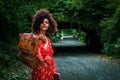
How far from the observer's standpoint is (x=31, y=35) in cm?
473

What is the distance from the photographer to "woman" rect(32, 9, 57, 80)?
4.72 m

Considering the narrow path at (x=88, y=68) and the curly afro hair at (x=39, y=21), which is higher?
the curly afro hair at (x=39, y=21)

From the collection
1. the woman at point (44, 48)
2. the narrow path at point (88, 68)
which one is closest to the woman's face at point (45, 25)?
the woman at point (44, 48)

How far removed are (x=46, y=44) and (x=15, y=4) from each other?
8.42 meters

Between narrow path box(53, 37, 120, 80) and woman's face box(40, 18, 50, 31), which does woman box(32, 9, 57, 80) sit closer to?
woman's face box(40, 18, 50, 31)

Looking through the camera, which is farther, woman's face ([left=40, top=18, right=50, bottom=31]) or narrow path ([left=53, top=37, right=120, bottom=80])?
narrow path ([left=53, top=37, right=120, bottom=80])

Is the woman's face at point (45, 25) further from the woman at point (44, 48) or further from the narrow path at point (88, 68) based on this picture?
the narrow path at point (88, 68)

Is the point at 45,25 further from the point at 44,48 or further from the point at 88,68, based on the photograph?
the point at 88,68

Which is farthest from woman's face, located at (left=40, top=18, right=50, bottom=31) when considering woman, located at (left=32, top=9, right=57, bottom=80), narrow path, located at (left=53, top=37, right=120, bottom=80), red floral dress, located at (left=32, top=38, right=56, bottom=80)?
narrow path, located at (left=53, top=37, right=120, bottom=80)

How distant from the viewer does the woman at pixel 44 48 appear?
472cm

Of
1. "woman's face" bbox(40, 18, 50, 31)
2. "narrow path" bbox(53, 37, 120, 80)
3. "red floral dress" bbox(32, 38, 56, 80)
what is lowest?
"narrow path" bbox(53, 37, 120, 80)

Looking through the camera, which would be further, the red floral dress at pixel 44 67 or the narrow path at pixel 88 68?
the narrow path at pixel 88 68

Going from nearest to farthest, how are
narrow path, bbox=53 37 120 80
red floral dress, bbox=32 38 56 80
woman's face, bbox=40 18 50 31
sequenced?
red floral dress, bbox=32 38 56 80
woman's face, bbox=40 18 50 31
narrow path, bbox=53 37 120 80

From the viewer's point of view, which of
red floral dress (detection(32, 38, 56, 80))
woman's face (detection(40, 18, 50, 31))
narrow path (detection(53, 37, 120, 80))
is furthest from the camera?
narrow path (detection(53, 37, 120, 80))
